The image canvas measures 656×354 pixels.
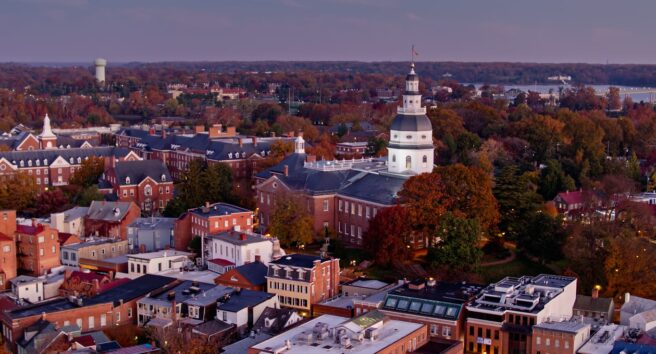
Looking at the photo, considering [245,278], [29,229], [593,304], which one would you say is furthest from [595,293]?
[29,229]

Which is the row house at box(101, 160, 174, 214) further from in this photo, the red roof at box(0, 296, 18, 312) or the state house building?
the red roof at box(0, 296, 18, 312)

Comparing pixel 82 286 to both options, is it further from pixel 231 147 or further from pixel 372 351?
pixel 231 147

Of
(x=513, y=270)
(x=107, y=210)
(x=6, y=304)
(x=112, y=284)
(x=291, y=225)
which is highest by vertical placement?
(x=291, y=225)

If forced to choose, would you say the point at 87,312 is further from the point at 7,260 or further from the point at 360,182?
the point at 360,182

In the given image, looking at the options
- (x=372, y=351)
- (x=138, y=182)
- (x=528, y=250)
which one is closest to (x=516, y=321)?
(x=372, y=351)

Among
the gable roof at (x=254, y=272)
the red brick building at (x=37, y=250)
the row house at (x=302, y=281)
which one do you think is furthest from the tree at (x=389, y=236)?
the red brick building at (x=37, y=250)

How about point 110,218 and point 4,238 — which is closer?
point 4,238
